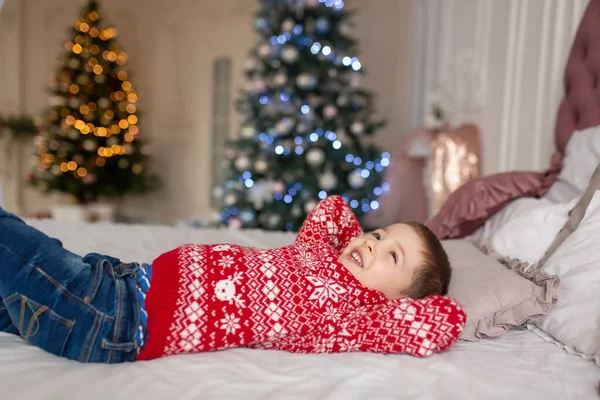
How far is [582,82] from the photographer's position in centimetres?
216

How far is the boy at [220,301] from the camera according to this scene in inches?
42.9

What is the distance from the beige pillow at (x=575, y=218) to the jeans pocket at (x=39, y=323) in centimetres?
130

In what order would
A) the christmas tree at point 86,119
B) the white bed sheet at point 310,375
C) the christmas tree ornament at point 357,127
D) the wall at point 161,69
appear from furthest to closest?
1. the wall at point 161,69
2. the christmas tree at point 86,119
3. the christmas tree ornament at point 357,127
4. the white bed sheet at point 310,375

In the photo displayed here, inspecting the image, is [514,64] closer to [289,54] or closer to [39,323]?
[289,54]

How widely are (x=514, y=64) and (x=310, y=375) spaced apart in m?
2.38

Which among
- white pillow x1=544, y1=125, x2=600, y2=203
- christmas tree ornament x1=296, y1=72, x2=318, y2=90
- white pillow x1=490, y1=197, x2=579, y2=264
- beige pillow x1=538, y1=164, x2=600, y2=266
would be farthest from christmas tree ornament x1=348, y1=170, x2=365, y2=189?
beige pillow x1=538, y1=164, x2=600, y2=266

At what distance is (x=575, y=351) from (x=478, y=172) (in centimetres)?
208

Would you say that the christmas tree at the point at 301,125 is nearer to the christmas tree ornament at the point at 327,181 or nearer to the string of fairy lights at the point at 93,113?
the christmas tree ornament at the point at 327,181

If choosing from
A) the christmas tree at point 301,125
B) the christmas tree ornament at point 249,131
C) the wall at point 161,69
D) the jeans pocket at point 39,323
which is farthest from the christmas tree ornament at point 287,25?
the jeans pocket at point 39,323

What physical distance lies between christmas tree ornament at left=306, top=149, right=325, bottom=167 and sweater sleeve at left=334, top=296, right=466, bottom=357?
2.60 m

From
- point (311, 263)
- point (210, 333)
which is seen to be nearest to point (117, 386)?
point (210, 333)

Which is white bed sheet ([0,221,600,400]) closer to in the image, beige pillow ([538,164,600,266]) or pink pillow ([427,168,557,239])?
beige pillow ([538,164,600,266])

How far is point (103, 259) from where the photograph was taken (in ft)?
3.91

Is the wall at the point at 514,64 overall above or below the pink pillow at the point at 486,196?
above
